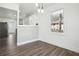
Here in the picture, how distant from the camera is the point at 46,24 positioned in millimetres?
4832

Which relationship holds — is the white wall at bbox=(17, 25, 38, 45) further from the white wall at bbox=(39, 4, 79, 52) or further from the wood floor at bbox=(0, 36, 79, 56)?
the white wall at bbox=(39, 4, 79, 52)

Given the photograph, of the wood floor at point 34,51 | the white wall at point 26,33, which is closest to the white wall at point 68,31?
the wood floor at point 34,51

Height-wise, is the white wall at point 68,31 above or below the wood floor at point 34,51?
above

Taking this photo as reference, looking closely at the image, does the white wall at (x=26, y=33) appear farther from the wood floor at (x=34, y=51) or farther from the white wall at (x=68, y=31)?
the white wall at (x=68, y=31)

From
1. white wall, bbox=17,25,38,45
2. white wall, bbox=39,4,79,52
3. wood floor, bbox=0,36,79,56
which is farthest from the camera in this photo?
white wall, bbox=17,25,38,45

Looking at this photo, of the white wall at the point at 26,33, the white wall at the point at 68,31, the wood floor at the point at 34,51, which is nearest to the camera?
the wood floor at the point at 34,51

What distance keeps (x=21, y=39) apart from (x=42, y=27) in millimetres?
1856

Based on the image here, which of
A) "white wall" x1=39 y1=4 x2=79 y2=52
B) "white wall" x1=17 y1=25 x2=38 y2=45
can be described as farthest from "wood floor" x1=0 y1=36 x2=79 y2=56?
"white wall" x1=17 y1=25 x2=38 y2=45

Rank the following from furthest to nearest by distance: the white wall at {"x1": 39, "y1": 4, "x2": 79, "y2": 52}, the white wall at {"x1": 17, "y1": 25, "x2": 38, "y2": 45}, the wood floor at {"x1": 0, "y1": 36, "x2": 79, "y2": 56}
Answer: the white wall at {"x1": 17, "y1": 25, "x2": 38, "y2": 45} < the white wall at {"x1": 39, "y1": 4, "x2": 79, "y2": 52} < the wood floor at {"x1": 0, "y1": 36, "x2": 79, "y2": 56}

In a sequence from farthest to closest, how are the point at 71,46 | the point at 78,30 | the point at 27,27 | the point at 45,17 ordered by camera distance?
the point at 45,17, the point at 27,27, the point at 71,46, the point at 78,30

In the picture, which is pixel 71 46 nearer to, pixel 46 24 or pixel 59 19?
pixel 59 19

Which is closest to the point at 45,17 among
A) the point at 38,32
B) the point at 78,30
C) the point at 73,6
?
the point at 38,32

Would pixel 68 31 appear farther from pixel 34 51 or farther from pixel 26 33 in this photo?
pixel 26 33

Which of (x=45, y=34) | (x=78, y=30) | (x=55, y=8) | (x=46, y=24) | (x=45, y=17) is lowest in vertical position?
(x=45, y=34)
